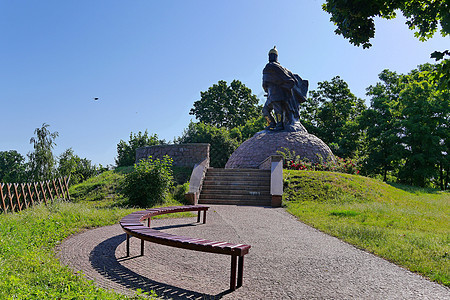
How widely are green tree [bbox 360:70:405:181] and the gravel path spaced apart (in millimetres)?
22538

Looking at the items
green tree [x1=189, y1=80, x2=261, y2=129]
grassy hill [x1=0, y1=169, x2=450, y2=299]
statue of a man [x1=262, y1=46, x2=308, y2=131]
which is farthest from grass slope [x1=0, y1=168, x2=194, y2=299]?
green tree [x1=189, y1=80, x2=261, y2=129]

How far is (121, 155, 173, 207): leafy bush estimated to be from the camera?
10906 millimetres

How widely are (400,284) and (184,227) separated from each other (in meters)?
4.71

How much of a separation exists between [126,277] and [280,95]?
17.3 meters

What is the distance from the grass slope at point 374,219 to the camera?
5.04 m

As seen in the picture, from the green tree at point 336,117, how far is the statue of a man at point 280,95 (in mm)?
9731

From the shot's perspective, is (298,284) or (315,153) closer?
(298,284)

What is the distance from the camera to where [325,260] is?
193 inches

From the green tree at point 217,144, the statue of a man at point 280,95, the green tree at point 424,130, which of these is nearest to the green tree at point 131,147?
the green tree at point 217,144

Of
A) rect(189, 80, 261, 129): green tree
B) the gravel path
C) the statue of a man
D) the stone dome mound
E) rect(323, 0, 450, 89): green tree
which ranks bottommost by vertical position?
the gravel path

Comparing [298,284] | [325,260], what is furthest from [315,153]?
[298,284]

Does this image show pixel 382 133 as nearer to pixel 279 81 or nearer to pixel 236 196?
pixel 279 81

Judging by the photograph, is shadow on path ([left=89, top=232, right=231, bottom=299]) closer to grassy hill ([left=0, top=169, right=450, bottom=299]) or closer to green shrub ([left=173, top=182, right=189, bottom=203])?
grassy hill ([left=0, top=169, right=450, bottom=299])

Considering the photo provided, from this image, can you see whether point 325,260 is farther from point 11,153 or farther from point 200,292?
point 11,153
